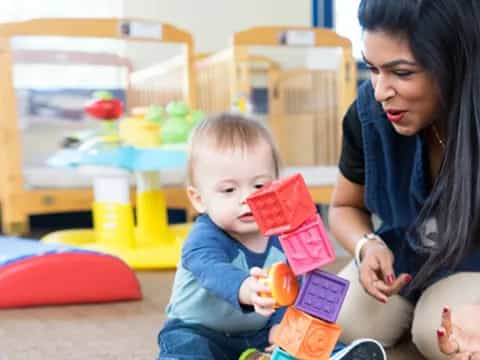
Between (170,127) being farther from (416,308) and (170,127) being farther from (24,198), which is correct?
(416,308)

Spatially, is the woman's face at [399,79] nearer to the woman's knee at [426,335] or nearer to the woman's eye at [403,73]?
the woman's eye at [403,73]

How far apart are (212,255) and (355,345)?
205mm

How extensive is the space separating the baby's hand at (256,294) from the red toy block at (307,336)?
0.03m

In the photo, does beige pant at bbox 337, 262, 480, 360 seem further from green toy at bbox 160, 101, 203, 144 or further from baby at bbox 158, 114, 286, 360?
green toy at bbox 160, 101, 203, 144

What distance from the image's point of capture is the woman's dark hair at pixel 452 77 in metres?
0.76

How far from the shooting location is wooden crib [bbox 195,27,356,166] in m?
2.49

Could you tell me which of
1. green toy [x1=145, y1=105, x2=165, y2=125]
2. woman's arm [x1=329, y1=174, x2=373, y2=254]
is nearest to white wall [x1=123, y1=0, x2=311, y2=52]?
green toy [x1=145, y1=105, x2=165, y2=125]

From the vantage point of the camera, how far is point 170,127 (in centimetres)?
198

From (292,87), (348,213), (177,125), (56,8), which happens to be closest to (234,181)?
(348,213)

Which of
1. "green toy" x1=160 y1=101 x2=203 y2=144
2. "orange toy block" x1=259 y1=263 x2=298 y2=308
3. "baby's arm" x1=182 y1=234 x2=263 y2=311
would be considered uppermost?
"orange toy block" x1=259 y1=263 x2=298 y2=308

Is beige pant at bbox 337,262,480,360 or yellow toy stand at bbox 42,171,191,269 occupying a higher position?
beige pant at bbox 337,262,480,360

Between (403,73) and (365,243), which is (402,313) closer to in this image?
(365,243)

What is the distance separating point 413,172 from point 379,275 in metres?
0.17

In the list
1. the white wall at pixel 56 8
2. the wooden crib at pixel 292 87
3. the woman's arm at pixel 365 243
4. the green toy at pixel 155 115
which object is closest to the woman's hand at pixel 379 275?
the woman's arm at pixel 365 243
